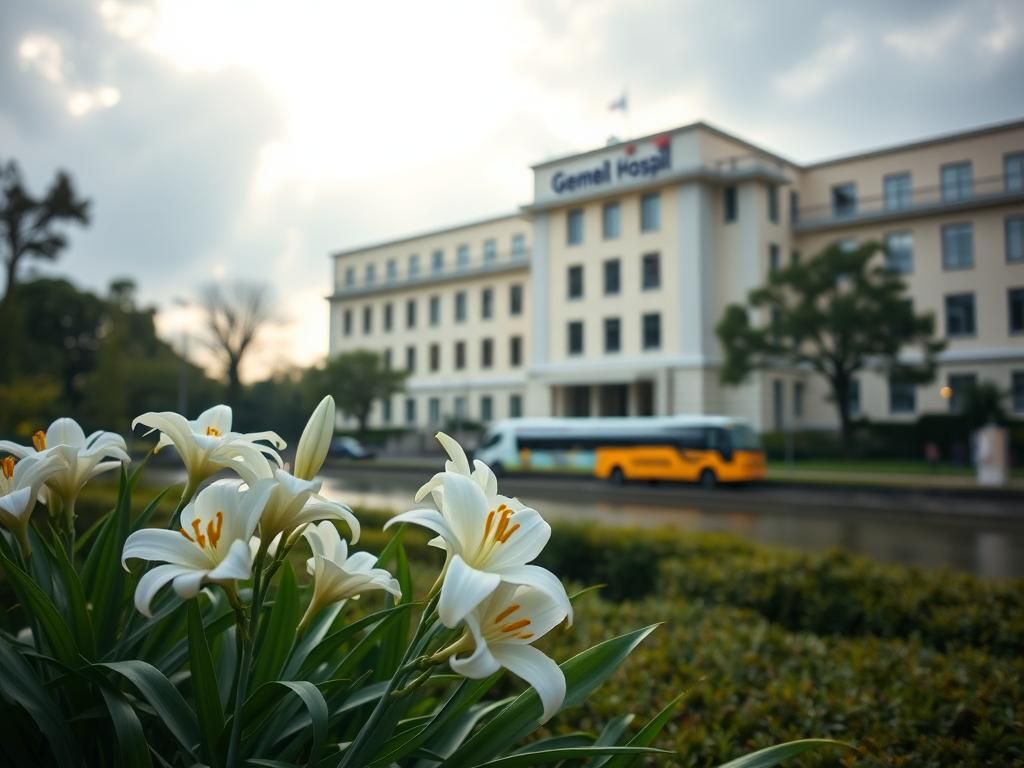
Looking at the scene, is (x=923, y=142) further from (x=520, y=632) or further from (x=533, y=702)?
(x=520, y=632)

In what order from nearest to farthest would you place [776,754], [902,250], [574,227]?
[776,754]
[902,250]
[574,227]

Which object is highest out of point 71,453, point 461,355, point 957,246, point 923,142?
point 923,142

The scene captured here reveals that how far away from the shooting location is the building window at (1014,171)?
27.4 m

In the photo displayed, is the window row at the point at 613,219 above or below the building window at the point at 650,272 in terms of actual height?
above

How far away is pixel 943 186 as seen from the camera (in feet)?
100

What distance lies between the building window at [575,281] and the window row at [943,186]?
11831mm

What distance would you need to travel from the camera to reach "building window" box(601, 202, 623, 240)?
33.1 metres

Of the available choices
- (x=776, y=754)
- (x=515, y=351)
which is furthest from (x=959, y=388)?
(x=776, y=754)

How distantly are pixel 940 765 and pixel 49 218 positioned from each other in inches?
426

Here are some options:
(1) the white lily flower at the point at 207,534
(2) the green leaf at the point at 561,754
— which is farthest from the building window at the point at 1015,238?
(1) the white lily flower at the point at 207,534

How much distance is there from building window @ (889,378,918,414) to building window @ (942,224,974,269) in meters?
5.31

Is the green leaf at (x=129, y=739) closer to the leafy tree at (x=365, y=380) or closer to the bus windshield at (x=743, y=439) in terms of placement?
the bus windshield at (x=743, y=439)

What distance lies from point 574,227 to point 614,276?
3.16 meters

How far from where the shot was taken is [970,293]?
1174 inches
